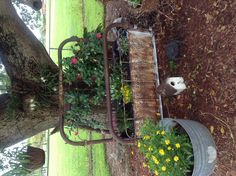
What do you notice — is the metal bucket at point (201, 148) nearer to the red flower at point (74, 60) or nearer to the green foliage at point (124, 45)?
the green foliage at point (124, 45)

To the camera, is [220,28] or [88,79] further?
[88,79]

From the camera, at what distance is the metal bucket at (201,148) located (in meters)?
3.89

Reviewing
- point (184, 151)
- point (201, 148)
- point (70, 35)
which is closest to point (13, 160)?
point (184, 151)

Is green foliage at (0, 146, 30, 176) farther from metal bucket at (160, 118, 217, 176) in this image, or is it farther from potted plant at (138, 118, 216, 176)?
metal bucket at (160, 118, 217, 176)

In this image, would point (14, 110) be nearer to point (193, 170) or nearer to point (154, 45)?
point (154, 45)

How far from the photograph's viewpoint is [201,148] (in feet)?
12.8

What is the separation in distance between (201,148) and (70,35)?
10290 mm

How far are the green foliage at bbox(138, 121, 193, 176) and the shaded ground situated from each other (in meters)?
0.45

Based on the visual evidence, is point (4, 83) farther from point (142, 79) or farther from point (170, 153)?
point (170, 153)

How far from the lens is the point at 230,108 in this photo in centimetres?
397

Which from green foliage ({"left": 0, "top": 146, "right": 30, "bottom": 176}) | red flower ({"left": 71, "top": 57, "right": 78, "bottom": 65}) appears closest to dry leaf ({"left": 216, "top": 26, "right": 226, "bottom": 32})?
red flower ({"left": 71, "top": 57, "right": 78, "bottom": 65})

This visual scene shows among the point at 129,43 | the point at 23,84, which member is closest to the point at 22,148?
the point at 23,84

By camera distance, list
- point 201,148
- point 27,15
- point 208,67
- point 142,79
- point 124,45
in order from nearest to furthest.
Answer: point 201,148 < point 208,67 < point 142,79 < point 124,45 < point 27,15

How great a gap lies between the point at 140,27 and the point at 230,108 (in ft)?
7.67
